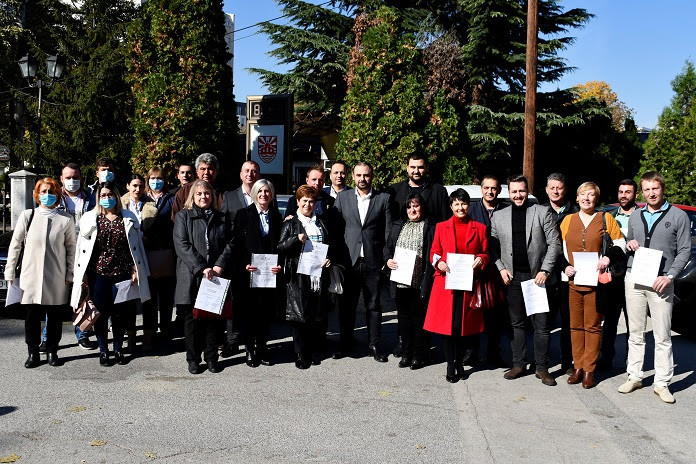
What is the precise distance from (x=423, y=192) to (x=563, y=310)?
1.90 meters

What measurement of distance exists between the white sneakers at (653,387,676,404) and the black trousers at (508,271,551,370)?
977mm

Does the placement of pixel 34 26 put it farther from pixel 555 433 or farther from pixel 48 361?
pixel 555 433

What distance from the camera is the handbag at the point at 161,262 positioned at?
7.12 m

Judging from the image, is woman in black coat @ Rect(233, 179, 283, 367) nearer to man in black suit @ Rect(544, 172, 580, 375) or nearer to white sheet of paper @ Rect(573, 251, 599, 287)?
man in black suit @ Rect(544, 172, 580, 375)

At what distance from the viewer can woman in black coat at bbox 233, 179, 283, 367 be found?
22.0 ft

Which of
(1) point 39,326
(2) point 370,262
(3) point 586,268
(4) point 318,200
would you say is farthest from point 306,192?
(1) point 39,326

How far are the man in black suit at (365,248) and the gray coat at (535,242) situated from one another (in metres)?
1.23

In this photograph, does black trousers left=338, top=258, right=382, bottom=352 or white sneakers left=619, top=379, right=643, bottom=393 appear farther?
black trousers left=338, top=258, right=382, bottom=352

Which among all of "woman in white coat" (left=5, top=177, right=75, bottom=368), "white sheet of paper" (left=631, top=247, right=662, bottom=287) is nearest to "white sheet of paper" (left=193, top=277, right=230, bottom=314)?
"woman in white coat" (left=5, top=177, right=75, bottom=368)

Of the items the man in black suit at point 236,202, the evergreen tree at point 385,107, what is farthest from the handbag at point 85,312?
the evergreen tree at point 385,107

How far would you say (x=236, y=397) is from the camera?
18.6ft

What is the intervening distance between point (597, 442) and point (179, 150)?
12090 mm

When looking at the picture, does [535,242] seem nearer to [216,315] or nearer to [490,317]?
[490,317]

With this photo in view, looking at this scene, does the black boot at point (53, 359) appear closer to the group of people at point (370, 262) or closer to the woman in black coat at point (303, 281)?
the group of people at point (370, 262)
